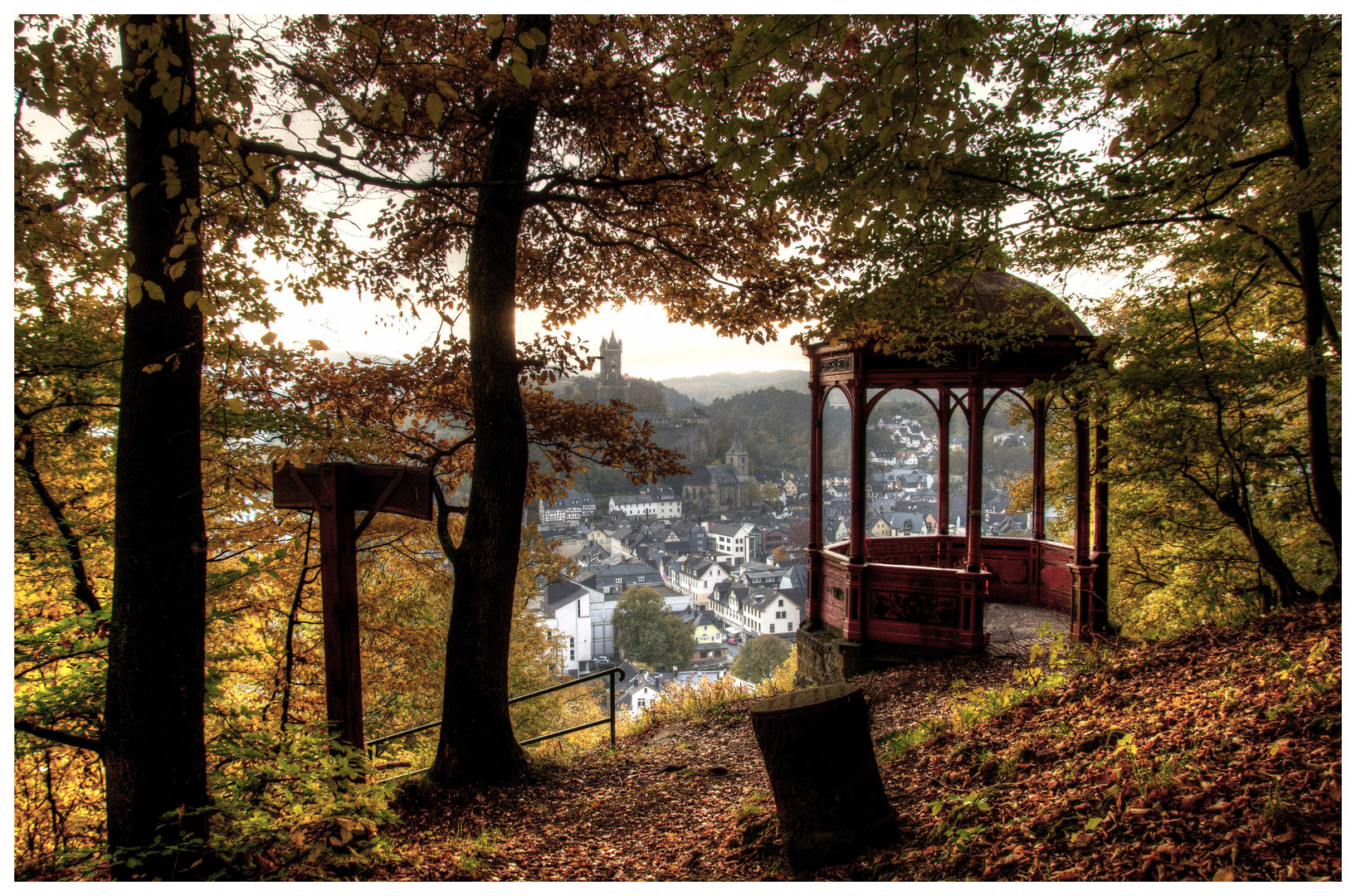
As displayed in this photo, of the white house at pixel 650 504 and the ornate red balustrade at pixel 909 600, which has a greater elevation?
the ornate red balustrade at pixel 909 600

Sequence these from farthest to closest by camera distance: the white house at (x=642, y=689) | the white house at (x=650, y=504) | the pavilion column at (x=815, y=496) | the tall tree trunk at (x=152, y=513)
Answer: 1. the white house at (x=650, y=504)
2. the white house at (x=642, y=689)
3. the pavilion column at (x=815, y=496)
4. the tall tree trunk at (x=152, y=513)

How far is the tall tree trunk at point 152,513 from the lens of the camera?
266 cm

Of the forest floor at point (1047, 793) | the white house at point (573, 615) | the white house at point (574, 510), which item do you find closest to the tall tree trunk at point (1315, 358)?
the forest floor at point (1047, 793)

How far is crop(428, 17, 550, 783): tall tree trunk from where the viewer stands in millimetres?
4863

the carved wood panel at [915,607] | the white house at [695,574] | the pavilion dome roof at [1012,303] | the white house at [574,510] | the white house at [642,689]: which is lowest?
the white house at [642,689]

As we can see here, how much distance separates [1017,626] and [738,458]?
31.9 meters

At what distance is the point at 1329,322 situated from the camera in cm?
394

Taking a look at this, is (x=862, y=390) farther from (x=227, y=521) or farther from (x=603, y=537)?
(x=603, y=537)

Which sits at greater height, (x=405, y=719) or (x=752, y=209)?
(x=752, y=209)

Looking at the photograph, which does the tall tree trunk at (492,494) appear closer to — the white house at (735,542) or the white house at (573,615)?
the white house at (573,615)

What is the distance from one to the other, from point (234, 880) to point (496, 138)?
4944 mm

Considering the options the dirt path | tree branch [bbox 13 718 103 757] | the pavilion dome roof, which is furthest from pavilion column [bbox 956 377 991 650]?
tree branch [bbox 13 718 103 757]

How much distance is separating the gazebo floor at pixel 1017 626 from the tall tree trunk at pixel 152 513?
7232mm

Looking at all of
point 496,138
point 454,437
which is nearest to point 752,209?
point 496,138
